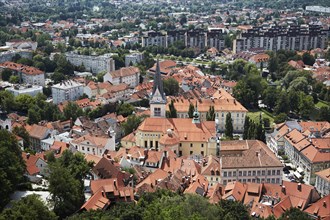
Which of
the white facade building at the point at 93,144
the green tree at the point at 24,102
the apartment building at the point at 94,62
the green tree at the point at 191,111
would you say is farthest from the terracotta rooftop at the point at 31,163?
the apartment building at the point at 94,62

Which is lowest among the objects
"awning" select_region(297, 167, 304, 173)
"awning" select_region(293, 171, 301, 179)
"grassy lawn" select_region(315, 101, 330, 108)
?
"grassy lawn" select_region(315, 101, 330, 108)

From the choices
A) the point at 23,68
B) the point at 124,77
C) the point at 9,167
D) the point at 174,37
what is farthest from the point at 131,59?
the point at 9,167

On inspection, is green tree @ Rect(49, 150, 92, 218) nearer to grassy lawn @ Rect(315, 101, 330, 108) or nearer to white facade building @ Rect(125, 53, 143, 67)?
grassy lawn @ Rect(315, 101, 330, 108)

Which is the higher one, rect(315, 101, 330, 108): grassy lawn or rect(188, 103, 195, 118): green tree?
rect(188, 103, 195, 118): green tree

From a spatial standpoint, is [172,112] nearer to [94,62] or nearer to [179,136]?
[179,136]

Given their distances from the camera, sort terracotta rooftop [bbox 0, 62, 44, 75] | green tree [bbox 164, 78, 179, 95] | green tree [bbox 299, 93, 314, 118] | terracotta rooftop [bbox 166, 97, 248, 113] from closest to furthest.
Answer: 1. terracotta rooftop [bbox 166, 97, 248, 113]
2. green tree [bbox 299, 93, 314, 118]
3. green tree [bbox 164, 78, 179, 95]
4. terracotta rooftop [bbox 0, 62, 44, 75]

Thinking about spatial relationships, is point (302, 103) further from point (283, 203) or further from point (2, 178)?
point (2, 178)

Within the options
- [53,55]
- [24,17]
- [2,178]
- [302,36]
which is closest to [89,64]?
[53,55]

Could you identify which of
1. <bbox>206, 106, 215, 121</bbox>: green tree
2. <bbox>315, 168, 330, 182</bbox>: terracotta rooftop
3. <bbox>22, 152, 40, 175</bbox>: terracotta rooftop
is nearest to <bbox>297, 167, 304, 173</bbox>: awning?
<bbox>315, 168, 330, 182</bbox>: terracotta rooftop
